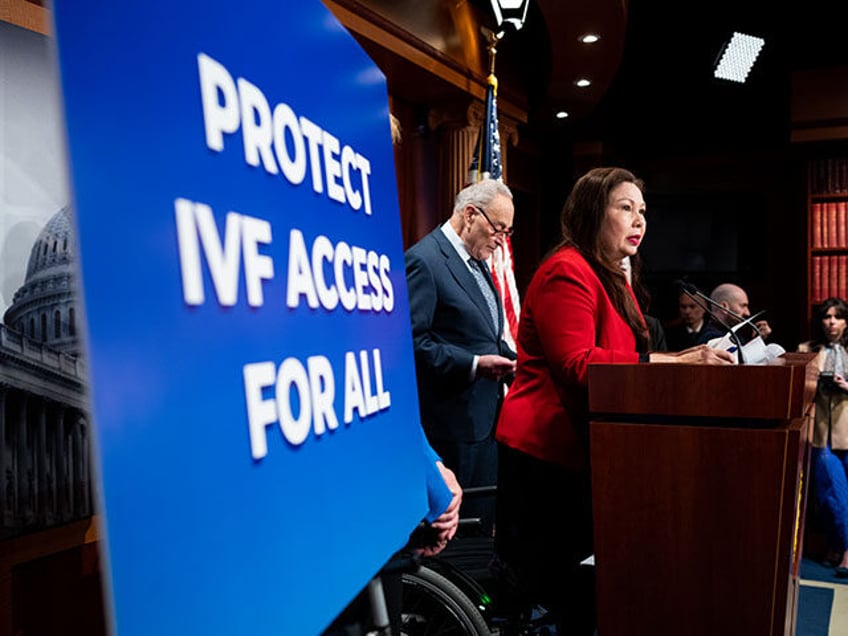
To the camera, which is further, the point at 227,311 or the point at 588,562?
the point at 588,562

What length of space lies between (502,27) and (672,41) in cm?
252

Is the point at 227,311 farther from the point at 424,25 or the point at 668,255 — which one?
the point at 668,255

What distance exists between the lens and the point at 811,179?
576 cm

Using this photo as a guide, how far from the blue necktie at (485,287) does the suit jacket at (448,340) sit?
0.07m

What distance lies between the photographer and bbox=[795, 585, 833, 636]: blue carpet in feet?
9.29

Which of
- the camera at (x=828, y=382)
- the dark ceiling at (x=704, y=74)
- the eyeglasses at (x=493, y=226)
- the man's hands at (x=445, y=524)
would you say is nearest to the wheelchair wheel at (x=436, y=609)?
the man's hands at (x=445, y=524)

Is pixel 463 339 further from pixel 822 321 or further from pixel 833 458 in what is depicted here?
pixel 822 321

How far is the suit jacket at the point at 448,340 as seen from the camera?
224 cm

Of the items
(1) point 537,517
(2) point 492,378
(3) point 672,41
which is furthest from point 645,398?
(3) point 672,41

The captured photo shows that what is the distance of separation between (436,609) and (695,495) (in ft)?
2.02

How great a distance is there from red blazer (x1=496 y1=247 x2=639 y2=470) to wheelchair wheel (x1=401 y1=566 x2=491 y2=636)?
1.15 feet

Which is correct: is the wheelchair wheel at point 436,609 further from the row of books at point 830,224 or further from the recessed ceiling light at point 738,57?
the row of books at point 830,224

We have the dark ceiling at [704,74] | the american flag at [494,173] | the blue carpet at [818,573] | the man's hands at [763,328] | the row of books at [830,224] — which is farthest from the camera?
the row of books at [830,224]

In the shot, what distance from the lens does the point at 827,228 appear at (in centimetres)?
570
